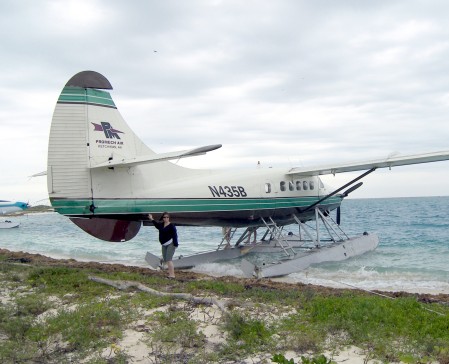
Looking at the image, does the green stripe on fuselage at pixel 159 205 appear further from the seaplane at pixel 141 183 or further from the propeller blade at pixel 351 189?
the propeller blade at pixel 351 189

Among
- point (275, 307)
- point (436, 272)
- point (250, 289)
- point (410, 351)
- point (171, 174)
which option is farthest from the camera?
point (436, 272)

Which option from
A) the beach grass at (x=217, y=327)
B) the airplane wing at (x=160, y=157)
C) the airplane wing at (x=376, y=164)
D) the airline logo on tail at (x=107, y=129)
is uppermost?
the airline logo on tail at (x=107, y=129)

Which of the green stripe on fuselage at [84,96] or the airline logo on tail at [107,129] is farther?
the airline logo on tail at [107,129]

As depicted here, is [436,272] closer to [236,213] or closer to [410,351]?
[236,213]

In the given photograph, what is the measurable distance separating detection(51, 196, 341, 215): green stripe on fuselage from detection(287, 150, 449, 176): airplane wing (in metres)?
1.19

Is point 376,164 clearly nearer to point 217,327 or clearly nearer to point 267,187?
point 267,187

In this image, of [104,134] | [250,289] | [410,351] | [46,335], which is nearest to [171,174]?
[104,134]

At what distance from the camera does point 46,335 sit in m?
5.75

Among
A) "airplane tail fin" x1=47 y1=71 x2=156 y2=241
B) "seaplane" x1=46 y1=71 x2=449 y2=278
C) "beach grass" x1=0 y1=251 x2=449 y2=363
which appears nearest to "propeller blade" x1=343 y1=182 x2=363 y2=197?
"seaplane" x1=46 y1=71 x2=449 y2=278

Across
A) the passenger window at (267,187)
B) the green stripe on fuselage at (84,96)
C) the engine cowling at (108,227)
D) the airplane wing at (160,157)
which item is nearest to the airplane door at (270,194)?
the passenger window at (267,187)

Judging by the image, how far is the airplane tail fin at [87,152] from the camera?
10969 mm

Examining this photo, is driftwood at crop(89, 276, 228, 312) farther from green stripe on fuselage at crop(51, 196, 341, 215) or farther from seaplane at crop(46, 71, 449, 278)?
seaplane at crop(46, 71, 449, 278)

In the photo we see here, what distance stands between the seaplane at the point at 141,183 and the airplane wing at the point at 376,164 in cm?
3

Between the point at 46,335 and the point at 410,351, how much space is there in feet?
13.1
